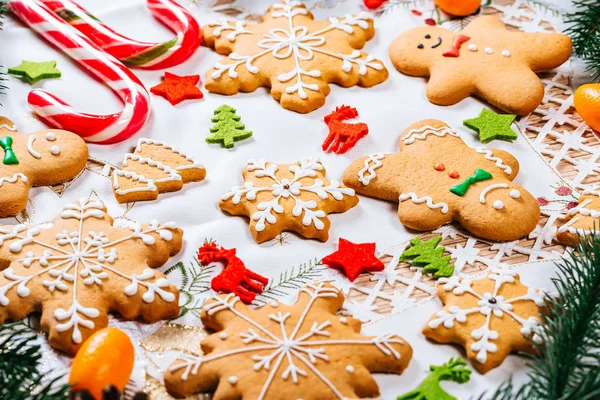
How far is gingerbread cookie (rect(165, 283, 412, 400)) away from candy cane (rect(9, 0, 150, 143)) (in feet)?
2.59

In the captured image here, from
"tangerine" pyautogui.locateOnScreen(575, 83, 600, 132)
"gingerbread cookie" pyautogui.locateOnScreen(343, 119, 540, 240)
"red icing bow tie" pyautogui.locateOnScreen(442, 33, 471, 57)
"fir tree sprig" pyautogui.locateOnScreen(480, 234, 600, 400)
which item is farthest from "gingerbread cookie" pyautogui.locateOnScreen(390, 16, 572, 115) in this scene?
"fir tree sprig" pyautogui.locateOnScreen(480, 234, 600, 400)

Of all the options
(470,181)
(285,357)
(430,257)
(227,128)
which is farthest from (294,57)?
A: (285,357)

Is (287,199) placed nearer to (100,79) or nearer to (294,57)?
(294,57)

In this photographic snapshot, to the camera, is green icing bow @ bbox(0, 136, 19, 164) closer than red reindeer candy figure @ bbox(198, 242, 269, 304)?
No

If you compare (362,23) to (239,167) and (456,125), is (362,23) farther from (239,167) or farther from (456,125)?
(239,167)

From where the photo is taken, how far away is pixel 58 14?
2822mm

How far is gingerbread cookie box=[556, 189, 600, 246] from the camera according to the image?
2209 mm

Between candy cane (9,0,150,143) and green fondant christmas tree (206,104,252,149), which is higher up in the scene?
candy cane (9,0,150,143)

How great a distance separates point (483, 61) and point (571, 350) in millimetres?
1286

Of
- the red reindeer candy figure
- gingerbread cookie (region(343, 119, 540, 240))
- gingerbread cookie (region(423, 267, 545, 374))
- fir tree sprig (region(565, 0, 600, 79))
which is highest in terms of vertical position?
fir tree sprig (region(565, 0, 600, 79))

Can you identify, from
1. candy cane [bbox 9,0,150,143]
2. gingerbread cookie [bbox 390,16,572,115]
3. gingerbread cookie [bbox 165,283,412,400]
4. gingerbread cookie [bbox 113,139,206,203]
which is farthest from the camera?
gingerbread cookie [bbox 390,16,572,115]

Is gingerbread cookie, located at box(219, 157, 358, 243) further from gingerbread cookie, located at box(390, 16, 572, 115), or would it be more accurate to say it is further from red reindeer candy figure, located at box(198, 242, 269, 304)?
gingerbread cookie, located at box(390, 16, 572, 115)

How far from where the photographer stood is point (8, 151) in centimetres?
238

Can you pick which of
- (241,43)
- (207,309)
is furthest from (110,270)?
(241,43)
